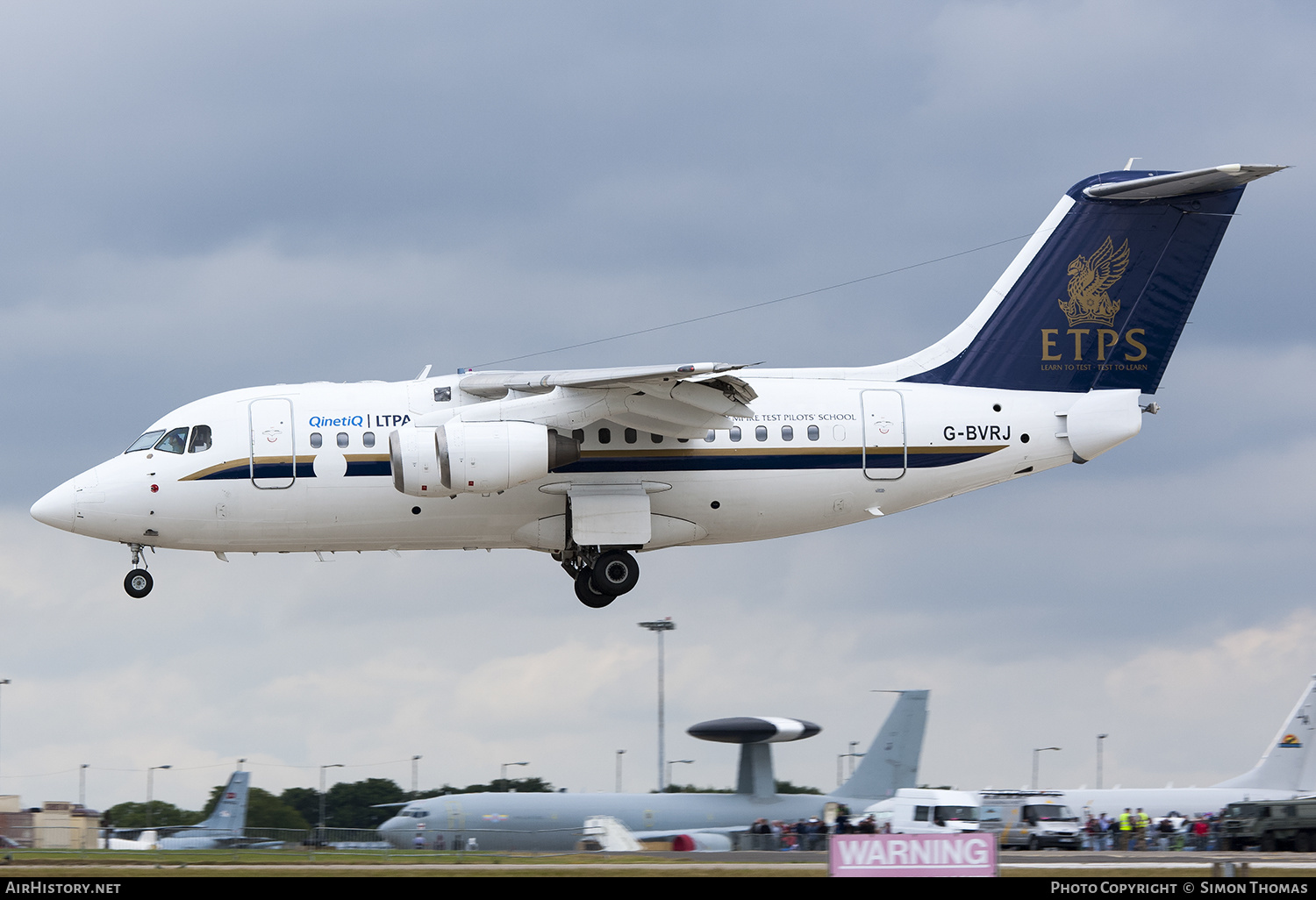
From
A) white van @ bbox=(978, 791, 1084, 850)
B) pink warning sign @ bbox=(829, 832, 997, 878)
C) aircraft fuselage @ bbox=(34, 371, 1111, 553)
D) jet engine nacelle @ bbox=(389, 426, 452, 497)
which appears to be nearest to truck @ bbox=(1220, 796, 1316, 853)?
white van @ bbox=(978, 791, 1084, 850)

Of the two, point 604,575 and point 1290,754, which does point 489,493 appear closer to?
point 604,575

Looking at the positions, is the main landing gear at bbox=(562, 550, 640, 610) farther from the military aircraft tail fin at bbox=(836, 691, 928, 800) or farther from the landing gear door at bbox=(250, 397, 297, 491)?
the military aircraft tail fin at bbox=(836, 691, 928, 800)

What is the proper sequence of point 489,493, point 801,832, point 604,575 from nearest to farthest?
point 489,493
point 604,575
point 801,832

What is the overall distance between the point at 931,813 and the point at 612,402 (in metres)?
10.7

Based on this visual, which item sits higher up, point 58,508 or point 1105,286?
point 1105,286

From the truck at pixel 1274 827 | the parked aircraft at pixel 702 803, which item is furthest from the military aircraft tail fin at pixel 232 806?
the truck at pixel 1274 827

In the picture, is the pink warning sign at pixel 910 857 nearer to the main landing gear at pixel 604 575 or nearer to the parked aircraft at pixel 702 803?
the main landing gear at pixel 604 575

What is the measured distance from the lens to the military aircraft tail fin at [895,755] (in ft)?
119

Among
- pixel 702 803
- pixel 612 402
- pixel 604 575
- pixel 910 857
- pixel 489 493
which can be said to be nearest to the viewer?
pixel 910 857

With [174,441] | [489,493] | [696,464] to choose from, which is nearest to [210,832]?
[174,441]

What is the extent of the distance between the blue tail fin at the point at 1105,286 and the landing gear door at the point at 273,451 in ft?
37.9

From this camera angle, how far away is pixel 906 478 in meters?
28.7

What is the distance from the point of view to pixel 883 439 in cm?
2845
